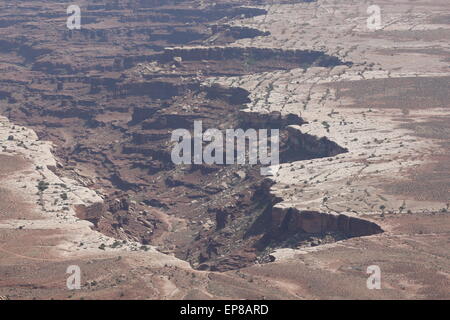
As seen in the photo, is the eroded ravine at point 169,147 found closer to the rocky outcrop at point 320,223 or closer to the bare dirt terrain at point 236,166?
the rocky outcrop at point 320,223

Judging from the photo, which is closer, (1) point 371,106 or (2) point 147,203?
(2) point 147,203

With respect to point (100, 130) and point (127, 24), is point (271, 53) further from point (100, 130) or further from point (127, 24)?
point (127, 24)

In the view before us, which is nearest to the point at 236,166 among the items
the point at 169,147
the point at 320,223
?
the point at 169,147

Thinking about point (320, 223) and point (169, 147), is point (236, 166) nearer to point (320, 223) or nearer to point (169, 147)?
point (169, 147)

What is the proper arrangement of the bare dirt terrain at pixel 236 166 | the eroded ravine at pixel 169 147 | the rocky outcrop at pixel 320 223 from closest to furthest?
1. the bare dirt terrain at pixel 236 166
2. the rocky outcrop at pixel 320 223
3. the eroded ravine at pixel 169 147

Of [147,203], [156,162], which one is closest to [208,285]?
[147,203]

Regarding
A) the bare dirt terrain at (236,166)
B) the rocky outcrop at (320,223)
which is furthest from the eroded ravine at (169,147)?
the bare dirt terrain at (236,166)

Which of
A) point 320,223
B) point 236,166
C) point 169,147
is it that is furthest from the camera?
point 169,147

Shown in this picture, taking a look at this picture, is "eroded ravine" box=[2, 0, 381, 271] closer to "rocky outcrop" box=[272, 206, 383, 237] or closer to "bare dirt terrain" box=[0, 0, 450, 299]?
"rocky outcrop" box=[272, 206, 383, 237]
